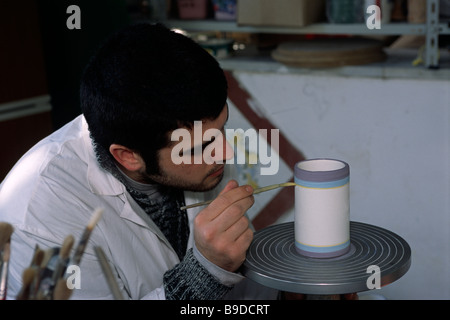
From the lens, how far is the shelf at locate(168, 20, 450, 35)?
2.39 metres

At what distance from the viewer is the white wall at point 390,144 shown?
2385 mm

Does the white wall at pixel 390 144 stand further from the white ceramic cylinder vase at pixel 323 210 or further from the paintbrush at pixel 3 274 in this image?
the paintbrush at pixel 3 274

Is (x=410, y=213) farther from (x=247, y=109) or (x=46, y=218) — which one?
(x=46, y=218)

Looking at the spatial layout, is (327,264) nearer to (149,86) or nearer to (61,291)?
(149,86)

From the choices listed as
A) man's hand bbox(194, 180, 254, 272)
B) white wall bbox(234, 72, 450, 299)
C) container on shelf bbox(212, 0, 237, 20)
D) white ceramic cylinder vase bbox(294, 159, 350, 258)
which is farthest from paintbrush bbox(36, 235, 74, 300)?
container on shelf bbox(212, 0, 237, 20)

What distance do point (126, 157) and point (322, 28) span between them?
1.44 meters

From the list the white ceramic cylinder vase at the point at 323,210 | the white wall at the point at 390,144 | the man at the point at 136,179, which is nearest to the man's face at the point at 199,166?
the man at the point at 136,179

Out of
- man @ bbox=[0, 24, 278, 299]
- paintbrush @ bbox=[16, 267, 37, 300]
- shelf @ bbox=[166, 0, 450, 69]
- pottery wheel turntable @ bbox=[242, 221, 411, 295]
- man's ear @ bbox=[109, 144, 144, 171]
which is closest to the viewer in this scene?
paintbrush @ bbox=[16, 267, 37, 300]

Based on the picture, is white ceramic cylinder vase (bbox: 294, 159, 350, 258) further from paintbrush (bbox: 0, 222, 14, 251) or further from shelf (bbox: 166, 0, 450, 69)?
shelf (bbox: 166, 0, 450, 69)

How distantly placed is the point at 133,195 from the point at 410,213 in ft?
4.64

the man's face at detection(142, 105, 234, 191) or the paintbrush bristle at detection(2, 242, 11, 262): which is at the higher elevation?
the paintbrush bristle at detection(2, 242, 11, 262)

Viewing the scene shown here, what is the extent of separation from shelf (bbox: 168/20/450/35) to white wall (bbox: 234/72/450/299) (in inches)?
7.9

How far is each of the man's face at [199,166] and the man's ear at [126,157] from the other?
47 millimetres
